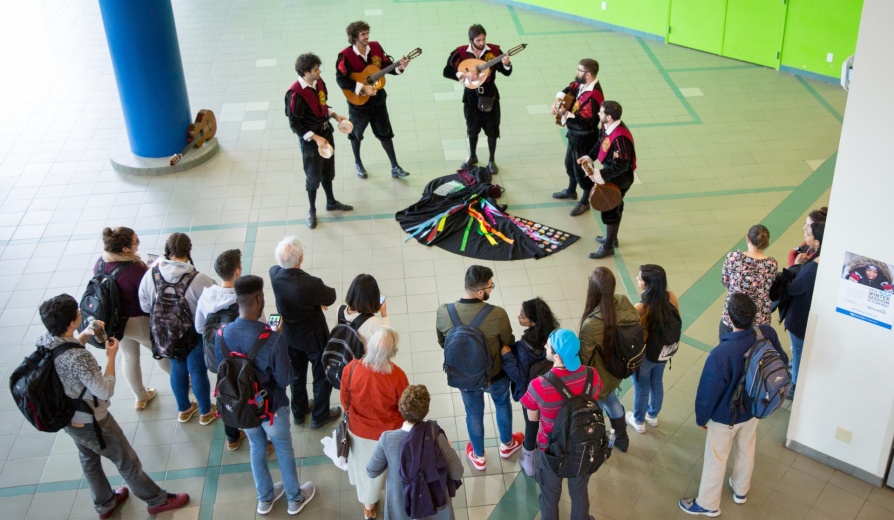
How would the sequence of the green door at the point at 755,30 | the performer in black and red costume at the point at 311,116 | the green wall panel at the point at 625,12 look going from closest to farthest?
the performer in black and red costume at the point at 311,116 → the green door at the point at 755,30 → the green wall panel at the point at 625,12

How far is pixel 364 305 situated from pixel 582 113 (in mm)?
3744

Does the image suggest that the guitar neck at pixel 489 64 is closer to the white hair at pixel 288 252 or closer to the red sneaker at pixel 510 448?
the white hair at pixel 288 252

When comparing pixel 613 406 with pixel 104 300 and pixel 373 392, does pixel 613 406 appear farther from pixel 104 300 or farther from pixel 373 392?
pixel 104 300

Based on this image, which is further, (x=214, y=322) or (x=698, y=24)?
(x=698, y=24)

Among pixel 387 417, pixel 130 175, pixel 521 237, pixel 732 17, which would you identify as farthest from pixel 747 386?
pixel 732 17

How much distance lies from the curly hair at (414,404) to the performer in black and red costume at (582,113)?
404 centimetres

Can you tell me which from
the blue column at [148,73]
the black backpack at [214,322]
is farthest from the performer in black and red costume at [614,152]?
the blue column at [148,73]

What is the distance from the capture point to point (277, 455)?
494cm

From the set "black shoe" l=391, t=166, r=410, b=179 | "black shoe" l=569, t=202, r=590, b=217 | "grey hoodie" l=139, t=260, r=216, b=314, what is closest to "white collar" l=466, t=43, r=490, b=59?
"black shoe" l=391, t=166, r=410, b=179

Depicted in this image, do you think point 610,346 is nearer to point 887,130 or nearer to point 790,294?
point 790,294

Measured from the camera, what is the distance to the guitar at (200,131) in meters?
9.48

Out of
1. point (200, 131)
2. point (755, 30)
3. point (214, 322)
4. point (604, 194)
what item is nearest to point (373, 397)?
point (214, 322)

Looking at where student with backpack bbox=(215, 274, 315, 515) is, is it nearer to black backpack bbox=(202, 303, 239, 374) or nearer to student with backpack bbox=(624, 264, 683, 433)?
black backpack bbox=(202, 303, 239, 374)

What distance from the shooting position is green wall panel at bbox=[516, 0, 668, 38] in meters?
12.3
